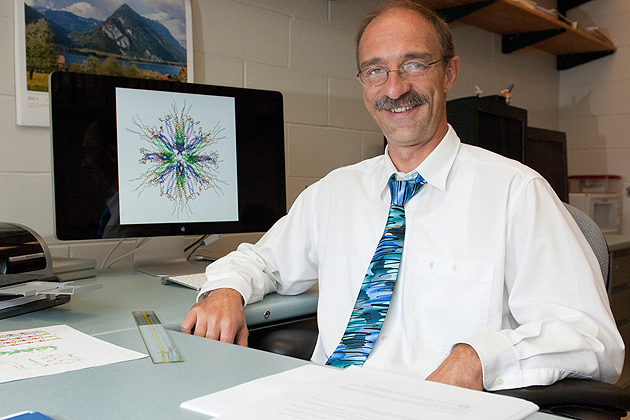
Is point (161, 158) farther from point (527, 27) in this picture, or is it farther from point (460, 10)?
point (527, 27)

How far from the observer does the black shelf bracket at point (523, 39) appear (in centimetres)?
307

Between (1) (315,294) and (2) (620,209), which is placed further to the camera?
(2) (620,209)

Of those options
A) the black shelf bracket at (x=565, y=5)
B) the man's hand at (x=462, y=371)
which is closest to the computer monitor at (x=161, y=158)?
the man's hand at (x=462, y=371)

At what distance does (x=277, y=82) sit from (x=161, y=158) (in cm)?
76

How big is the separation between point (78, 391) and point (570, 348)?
707mm

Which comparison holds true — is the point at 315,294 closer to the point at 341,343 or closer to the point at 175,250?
the point at 341,343

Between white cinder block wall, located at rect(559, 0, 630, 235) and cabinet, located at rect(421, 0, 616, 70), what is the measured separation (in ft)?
0.28

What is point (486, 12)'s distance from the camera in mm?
2729

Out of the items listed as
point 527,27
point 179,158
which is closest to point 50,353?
point 179,158

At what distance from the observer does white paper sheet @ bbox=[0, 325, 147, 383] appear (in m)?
0.69

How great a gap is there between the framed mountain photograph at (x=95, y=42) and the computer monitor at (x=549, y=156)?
1.63m

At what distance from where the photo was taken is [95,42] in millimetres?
1591

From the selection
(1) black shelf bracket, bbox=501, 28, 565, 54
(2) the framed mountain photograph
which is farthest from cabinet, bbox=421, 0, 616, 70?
(2) the framed mountain photograph

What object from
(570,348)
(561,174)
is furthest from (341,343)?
(561,174)
